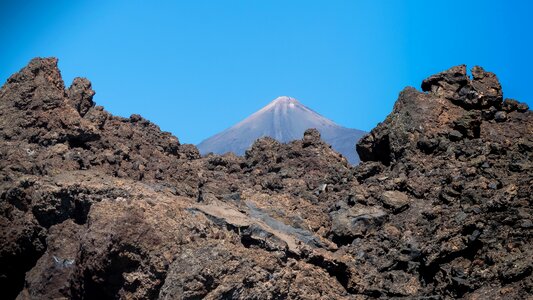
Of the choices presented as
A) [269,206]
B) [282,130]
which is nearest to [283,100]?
[282,130]

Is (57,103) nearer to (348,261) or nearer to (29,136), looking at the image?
(29,136)

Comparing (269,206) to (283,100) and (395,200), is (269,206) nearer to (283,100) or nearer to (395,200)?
(395,200)

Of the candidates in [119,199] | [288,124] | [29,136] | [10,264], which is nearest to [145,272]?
[119,199]

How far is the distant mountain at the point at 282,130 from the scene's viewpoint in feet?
377

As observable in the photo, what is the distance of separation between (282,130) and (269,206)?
356 feet

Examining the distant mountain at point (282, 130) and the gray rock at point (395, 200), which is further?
the distant mountain at point (282, 130)

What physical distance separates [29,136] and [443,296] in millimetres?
10229

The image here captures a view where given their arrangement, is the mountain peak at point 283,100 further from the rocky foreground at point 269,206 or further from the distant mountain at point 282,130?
the rocky foreground at point 269,206

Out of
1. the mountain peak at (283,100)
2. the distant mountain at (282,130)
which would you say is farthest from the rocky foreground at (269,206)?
the mountain peak at (283,100)

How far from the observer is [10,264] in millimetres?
12148

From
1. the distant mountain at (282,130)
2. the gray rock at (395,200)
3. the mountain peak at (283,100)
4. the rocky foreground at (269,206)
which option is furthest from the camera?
the mountain peak at (283,100)

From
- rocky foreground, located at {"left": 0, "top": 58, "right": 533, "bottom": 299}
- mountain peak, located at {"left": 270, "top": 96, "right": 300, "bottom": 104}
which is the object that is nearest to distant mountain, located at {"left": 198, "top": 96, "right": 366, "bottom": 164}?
mountain peak, located at {"left": 270, "top": 96, "right": 300, "bottom": 104}

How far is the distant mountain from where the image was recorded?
11500 centimetres

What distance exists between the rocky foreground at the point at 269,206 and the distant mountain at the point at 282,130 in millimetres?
87590
